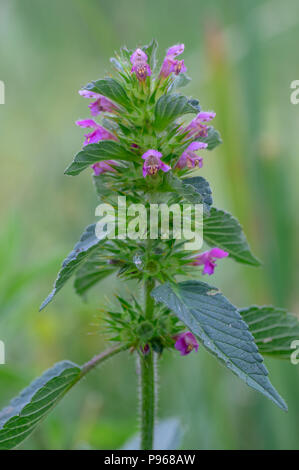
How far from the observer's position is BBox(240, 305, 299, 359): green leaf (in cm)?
134

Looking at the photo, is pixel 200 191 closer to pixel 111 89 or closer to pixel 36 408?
pixel 111 89

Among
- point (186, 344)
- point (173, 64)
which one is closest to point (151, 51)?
point (173, 64)

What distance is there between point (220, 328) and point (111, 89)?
564mm

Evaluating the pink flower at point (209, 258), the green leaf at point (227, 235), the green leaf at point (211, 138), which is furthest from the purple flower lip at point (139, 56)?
the pink flower at point (209, 258)

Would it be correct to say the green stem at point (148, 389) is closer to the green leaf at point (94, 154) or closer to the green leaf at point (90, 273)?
the green leaf at point (90, 273)

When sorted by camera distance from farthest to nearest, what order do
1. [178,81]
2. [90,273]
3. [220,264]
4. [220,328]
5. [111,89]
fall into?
[220,264] → [90,273] → [178,81] → [111,89] → [220,328]

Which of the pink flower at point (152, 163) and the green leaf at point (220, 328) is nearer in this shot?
the green leaf at point (220, 328)

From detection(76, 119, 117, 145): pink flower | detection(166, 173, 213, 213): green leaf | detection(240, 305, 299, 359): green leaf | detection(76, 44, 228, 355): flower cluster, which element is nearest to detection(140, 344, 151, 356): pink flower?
Answer: detection(76, 44, 228, 355): flower cluster

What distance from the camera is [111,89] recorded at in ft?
3.83

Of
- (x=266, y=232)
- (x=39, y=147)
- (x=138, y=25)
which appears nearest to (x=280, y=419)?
(x=266, y=232)

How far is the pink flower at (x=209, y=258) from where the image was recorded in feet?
4.12

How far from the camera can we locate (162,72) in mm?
1277

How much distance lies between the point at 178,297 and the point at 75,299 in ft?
3.86

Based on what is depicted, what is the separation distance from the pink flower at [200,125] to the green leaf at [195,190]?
15cm
